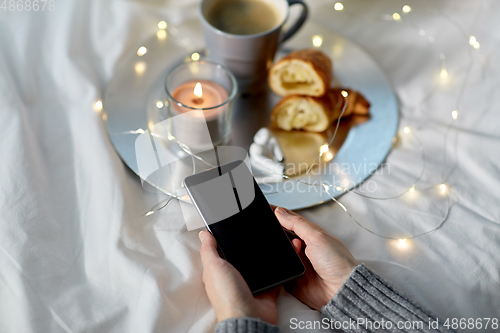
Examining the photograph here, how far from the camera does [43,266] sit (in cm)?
46

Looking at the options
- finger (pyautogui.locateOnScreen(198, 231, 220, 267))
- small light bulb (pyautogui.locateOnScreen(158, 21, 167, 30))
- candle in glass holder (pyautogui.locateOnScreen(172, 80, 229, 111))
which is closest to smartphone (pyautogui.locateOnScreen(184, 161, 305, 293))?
finger (pyautogui.locateOnScreen(198, 231, 220, 267))

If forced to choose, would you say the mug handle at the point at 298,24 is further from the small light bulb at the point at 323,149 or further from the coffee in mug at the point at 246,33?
the small light bulb at the point at 323,149

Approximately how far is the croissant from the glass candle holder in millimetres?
77

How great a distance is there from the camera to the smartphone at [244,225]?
0.46 metres

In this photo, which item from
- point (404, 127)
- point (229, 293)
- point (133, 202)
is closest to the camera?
point (229, 293)

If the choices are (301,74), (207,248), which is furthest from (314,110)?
(207,248)

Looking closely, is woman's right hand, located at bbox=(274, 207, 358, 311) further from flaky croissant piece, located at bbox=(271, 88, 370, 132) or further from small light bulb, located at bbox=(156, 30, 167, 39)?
small light bulb, located at bbox=(156, 30, 167, 39)

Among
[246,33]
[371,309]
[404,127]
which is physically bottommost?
[371,309]

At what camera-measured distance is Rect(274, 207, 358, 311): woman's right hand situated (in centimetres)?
48

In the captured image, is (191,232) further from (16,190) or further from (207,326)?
(16,190)

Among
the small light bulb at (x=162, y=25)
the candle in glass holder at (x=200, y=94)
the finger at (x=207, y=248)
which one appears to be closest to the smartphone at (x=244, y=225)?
the finger at (x=207, y=248)

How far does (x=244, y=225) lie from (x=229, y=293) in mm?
92

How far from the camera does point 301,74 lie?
2.00ft

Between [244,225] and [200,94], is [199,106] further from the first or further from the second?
[244,225]
